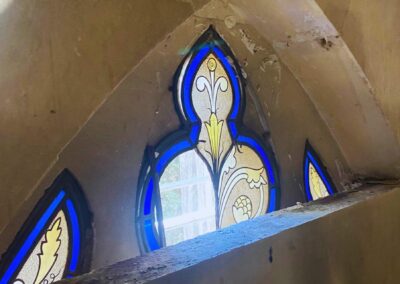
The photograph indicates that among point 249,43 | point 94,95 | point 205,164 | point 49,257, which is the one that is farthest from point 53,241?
point 249,43

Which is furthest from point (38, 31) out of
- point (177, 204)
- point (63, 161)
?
point (177, 204)

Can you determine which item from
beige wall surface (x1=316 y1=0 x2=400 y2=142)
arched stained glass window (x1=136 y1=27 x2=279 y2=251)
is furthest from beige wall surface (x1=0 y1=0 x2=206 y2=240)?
beige wall surface (x1=316 y1=0 x2=400 y2=142)

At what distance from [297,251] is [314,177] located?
1.53ft

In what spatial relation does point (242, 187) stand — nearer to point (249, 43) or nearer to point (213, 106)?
point (213, 106)

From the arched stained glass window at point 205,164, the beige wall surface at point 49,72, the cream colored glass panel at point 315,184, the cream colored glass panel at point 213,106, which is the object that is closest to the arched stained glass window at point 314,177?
the cream colored glass panel at point 315,184

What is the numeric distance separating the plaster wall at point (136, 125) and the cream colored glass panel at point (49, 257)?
0.17 ft

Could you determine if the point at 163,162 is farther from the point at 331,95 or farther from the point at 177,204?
the point at 331,95

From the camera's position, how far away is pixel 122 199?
85 cm

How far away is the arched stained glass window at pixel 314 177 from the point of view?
1.29 meters

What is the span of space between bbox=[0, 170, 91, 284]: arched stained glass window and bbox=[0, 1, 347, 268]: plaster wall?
0.05 ft

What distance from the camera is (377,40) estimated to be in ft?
3.88

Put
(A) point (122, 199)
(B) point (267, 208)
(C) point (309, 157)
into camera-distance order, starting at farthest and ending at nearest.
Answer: (C) point (309, 157) → (B) point (267, 208) → (A) point (122, 199)

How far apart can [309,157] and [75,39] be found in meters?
0.78

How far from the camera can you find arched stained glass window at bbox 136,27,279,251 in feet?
3.04
